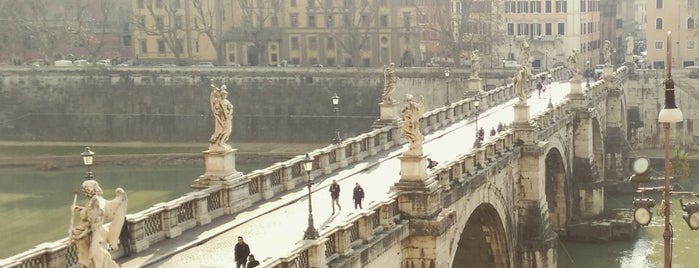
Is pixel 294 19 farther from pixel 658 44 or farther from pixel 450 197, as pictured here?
pixel 450 197

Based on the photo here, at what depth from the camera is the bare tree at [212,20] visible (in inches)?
3927

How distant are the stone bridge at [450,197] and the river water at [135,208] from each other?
3.88 meters

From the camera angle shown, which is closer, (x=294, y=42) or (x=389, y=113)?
(x=389, y=113)

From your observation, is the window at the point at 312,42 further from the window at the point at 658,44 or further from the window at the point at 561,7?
the window at the point at 658,44

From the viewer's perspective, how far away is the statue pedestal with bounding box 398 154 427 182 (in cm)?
2750

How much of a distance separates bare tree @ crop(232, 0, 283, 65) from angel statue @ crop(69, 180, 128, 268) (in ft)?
273

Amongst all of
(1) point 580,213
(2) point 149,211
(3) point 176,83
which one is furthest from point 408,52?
(2) point 149,211

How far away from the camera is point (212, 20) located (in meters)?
→ 101

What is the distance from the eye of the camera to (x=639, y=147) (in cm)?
8225

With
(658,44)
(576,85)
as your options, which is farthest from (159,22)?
(576,85)

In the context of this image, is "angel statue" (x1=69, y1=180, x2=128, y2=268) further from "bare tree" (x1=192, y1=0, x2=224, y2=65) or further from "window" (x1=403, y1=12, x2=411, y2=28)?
"window" (x1=403, y1=12, x2=411, y2=28)

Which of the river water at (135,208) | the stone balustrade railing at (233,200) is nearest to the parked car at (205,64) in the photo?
the river water at (135,208)

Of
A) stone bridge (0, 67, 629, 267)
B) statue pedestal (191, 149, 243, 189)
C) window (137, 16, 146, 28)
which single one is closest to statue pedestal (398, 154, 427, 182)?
stone bridge (0, 67, 629, 267)

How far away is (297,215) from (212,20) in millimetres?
74899
